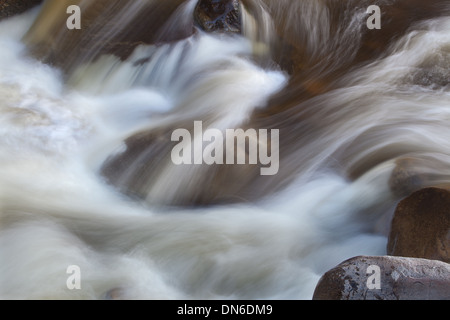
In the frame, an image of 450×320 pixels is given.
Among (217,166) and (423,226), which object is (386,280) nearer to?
(423,226)

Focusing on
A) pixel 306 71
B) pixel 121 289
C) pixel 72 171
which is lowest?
pixel 121 289

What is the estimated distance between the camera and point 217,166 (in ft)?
15.0

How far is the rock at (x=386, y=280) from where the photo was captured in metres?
3.10

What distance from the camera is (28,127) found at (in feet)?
16.5

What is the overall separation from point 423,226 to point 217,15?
2882mm

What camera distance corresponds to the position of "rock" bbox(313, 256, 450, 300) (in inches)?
122

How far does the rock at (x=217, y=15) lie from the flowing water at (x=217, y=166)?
9cm

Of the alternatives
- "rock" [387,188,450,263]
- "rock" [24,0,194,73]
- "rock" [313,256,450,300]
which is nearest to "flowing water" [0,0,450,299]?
"rock" [24,0,194,73]

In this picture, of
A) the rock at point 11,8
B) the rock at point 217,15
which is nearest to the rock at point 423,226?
the rock at point 217,15

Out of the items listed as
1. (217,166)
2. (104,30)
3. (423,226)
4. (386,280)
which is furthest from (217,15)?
(386,280)

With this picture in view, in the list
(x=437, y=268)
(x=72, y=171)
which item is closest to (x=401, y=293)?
(x=437, y=268)

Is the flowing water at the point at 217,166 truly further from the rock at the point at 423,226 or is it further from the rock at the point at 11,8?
the rock at the point at 423,226

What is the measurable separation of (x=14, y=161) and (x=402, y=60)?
3365 mm

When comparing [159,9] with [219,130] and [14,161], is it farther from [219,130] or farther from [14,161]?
[14,161]
